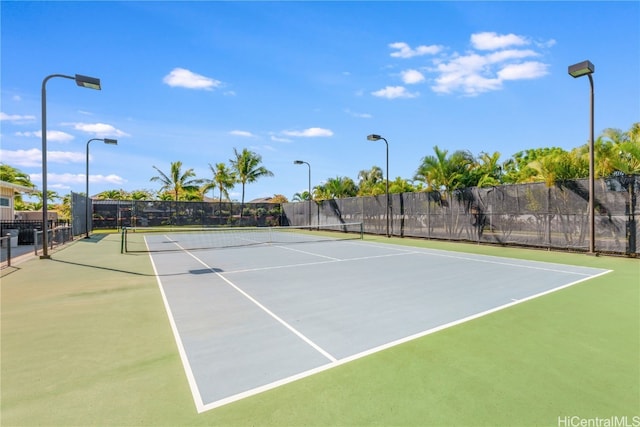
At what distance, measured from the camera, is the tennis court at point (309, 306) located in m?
3.12

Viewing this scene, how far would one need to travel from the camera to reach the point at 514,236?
44.4 feet

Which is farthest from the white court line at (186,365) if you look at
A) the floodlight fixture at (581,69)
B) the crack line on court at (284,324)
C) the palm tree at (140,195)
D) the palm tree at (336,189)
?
the palm tree at (140,195)

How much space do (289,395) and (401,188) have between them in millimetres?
23389

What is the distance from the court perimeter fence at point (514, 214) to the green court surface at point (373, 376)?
7.56 metres

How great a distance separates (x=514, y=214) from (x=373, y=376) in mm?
13193

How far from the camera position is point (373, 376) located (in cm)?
289

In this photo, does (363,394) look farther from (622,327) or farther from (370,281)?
(370,281)

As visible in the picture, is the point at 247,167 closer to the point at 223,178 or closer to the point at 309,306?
the point at 223,178

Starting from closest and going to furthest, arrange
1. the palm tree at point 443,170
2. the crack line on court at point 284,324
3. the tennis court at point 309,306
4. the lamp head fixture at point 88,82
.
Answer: the tennis court at point 309,306, the crack line on court at point 284,324, the lamp head fixture at point 88,82, the palm tree at point 443,170

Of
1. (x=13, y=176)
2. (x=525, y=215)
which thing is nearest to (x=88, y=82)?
(x=525, y=215)

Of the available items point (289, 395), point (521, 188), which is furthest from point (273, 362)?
point (521, 188)

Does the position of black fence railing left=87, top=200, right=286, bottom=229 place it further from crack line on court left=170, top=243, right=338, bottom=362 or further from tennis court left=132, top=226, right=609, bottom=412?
crack line on court left=170, top=243, right=338, bottom=362

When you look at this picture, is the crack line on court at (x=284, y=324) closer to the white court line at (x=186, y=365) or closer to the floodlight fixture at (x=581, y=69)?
the white court line at (x=186, y=365)

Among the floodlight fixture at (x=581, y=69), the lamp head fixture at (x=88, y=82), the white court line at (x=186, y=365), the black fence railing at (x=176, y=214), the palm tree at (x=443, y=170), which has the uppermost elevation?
the floodlight fixture at (x=581, y=69)
